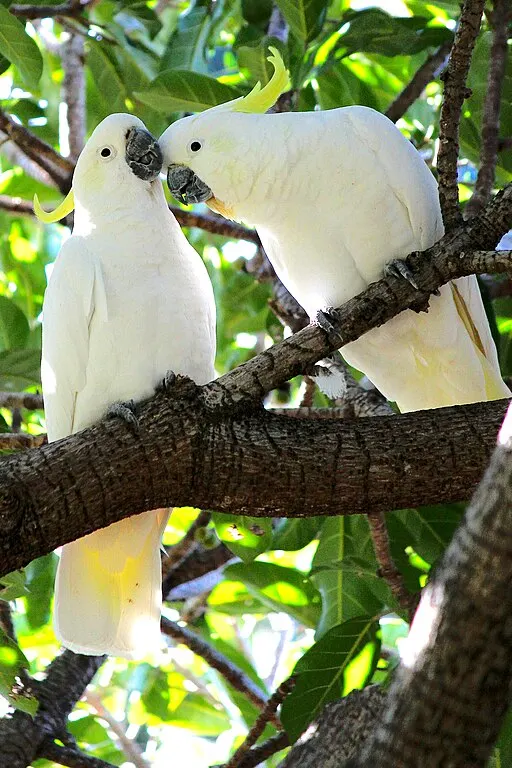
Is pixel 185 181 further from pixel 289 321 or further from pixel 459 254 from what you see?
pixel 459 254

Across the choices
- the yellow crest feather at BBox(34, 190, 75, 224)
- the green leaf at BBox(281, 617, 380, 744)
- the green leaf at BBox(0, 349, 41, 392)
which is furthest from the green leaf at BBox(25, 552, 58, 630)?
the yellow crest feather at BBox(34, 190, 75, 224)

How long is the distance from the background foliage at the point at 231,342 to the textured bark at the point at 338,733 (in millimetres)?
786

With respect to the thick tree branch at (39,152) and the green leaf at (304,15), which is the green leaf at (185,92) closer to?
the green leaf at (304,15)

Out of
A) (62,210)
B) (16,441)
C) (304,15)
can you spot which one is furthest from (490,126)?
(16,441)

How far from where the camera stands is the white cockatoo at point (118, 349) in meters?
2.59

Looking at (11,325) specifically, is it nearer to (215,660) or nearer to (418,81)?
(215,660)

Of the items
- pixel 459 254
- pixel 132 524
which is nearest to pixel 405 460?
pixel 459 254

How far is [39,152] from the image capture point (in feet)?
12.2

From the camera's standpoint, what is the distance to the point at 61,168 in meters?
3.84

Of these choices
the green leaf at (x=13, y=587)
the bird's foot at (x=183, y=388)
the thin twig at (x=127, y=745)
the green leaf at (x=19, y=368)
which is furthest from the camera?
the thin twig at (x=127, y=745)

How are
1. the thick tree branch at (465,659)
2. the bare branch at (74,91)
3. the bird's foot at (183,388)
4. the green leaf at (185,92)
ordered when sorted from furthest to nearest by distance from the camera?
the bare branch at (74,91) → the green leaf at (185,92) → the bird's foot at (183,388) → the thick tree branch at (465,659)

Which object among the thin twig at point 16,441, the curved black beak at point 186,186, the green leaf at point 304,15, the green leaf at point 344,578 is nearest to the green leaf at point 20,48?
the curved black beak at point 186,186

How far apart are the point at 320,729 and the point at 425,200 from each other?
1.49 metres

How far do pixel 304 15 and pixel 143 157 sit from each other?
31.9 inches
